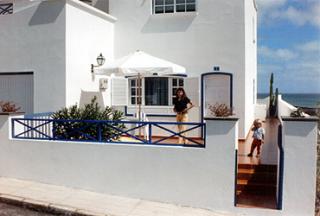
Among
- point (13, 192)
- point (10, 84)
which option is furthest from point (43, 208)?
point (10, 84)

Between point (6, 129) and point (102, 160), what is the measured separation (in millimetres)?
2948

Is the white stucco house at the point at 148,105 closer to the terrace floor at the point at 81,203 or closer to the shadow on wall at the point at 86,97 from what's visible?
the shadow on wall at the point at 86,97

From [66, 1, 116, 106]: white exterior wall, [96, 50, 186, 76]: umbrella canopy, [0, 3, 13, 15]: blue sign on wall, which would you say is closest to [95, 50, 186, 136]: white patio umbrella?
[96, 50, 186, 76]: umbrella canopy

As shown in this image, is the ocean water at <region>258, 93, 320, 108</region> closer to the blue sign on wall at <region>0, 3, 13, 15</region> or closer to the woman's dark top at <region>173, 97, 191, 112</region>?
the woman's dark top at <region>173, 97, 191, 112</region>

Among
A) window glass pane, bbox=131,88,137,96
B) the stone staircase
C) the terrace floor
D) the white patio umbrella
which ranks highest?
the white patio umbrella

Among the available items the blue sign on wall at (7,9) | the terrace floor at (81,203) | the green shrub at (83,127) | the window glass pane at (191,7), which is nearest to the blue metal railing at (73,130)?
the green shrub at (83,127)

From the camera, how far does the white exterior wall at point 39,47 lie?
1138 cm

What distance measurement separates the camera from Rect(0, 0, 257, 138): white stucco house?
37.8ft

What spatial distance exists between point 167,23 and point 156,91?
258cm

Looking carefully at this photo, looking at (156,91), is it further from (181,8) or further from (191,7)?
(191,7)

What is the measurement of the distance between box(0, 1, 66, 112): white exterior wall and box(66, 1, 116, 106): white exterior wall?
0.75 feet

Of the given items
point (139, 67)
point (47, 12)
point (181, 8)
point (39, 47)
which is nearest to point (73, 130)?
point (139, 67)

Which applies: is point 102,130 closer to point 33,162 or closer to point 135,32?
point 33,162

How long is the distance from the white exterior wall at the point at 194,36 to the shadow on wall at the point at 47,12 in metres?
2.87
